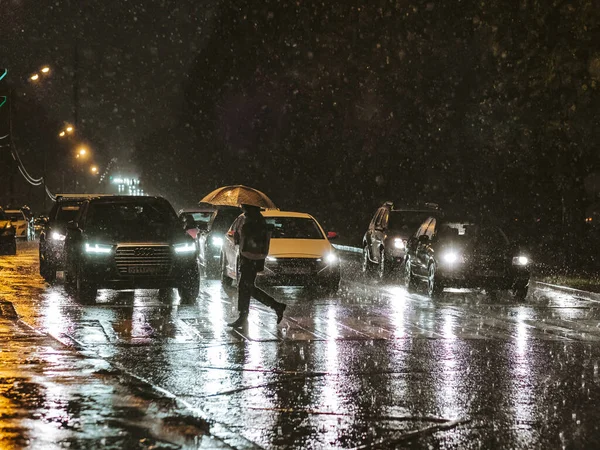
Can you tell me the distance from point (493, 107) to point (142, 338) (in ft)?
54.1

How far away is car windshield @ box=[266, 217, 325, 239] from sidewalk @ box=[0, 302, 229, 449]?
404 inches

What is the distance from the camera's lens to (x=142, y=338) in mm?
12766

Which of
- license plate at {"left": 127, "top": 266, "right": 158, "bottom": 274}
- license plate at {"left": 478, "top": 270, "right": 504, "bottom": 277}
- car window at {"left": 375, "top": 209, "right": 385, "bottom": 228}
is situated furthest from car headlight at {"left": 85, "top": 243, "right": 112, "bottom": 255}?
car window at {"left": 375, "top": 209, "right": 385, "bottom": 228}

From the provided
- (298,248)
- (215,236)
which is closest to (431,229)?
(298,248)

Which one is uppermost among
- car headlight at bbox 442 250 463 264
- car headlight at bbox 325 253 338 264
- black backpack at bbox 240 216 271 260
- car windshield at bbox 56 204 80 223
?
black backpack at bbox 240 216 271 260

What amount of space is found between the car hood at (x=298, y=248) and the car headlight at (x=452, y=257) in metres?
2.28

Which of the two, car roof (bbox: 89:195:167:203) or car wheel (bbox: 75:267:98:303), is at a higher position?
car roof (bbox: 89:195:167:203)

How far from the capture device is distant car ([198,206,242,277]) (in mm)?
24016

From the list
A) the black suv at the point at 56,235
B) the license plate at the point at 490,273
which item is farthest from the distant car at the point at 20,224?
the license plate at the point at 490,273

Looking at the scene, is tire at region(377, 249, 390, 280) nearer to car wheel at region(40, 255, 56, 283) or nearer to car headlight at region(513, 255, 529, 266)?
car headlight at region(513, 255, 529, 266)

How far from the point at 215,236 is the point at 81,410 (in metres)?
16.1

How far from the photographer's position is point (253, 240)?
46.8 ft

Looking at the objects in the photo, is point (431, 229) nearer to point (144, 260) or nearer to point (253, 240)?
point (144, 260)

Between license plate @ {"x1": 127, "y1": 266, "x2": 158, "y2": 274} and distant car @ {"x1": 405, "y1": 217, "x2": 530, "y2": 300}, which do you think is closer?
license plate @ {"x1": 127, "y1": 266, "x2": 158, "y2": 274}
